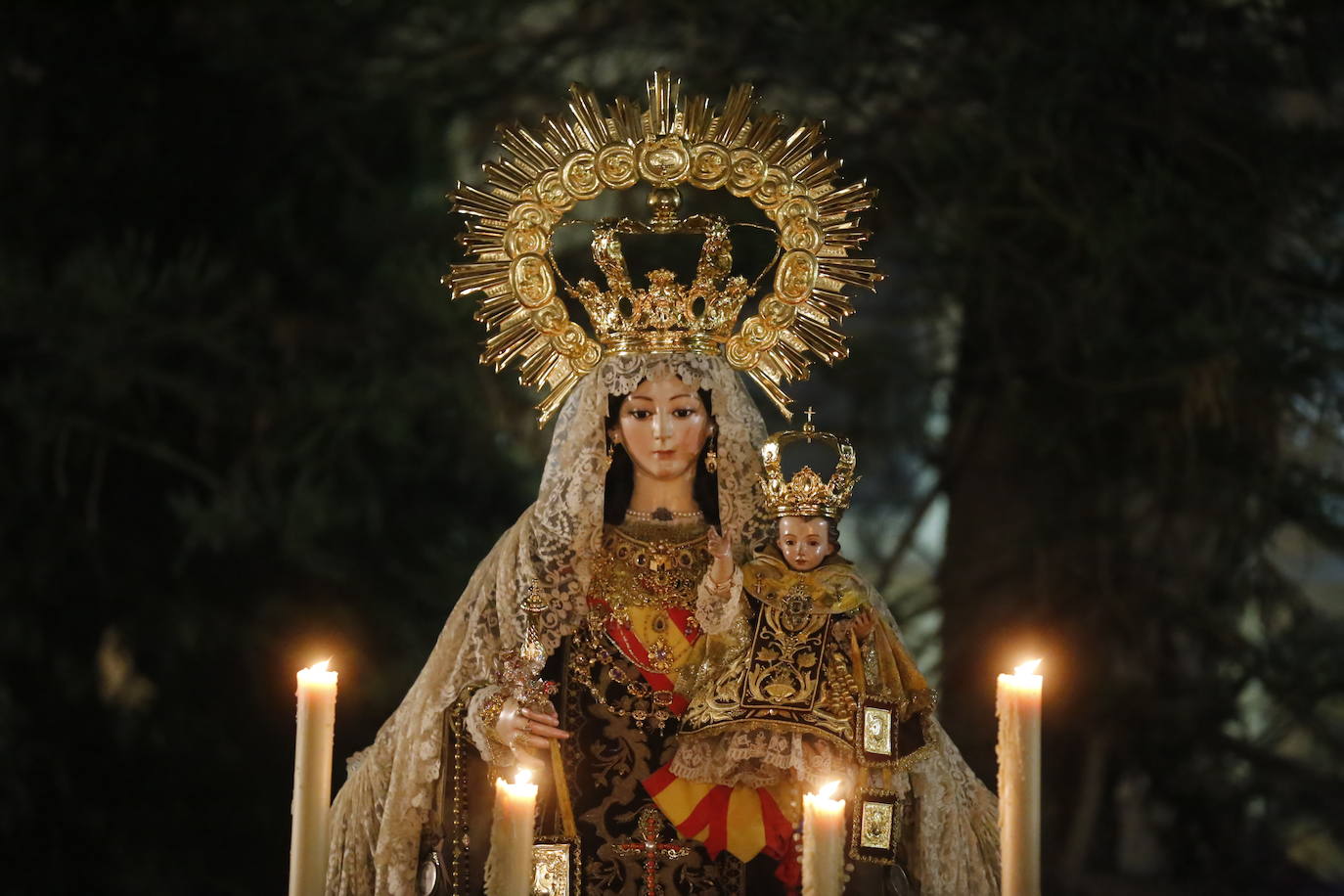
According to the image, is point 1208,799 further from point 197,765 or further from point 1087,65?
point 197,765

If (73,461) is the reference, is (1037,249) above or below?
above

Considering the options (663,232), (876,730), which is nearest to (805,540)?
(876,730)

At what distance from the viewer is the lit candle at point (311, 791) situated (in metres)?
2.59

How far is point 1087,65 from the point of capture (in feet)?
17.8

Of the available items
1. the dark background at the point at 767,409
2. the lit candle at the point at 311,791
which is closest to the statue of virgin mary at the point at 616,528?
the lit candle at the point at 311,791

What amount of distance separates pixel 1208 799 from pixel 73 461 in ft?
12.5

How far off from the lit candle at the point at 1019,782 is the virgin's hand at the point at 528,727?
36.8 inches

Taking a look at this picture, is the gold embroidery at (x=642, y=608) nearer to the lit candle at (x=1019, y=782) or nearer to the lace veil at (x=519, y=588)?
the lace veil at (x=519, y=588)

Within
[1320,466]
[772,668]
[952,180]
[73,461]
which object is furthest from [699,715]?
[73,461]

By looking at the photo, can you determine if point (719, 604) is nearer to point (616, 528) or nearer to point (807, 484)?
point (807, 484)

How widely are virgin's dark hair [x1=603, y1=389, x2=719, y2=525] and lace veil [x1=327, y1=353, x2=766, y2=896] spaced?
41mm

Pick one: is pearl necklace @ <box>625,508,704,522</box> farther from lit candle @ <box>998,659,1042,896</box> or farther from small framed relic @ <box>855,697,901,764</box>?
lit candle @ <box>998,659,1042,896</box>

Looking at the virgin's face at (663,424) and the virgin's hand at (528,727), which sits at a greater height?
the virgin's face at (663,424)

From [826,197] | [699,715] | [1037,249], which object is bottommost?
[699,715]
